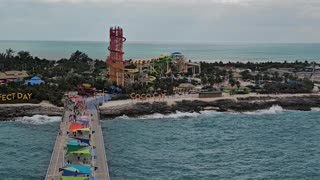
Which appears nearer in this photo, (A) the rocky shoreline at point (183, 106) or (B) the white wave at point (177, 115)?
(A) the rocky shoreline at point (183, 106)

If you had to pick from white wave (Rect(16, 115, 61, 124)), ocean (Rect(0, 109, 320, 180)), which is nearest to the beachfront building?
white wave (Rect(16, 115, 61, 124))

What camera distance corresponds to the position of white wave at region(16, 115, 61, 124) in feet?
196

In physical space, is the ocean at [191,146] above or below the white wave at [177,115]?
below

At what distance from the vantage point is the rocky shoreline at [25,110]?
6191 cm

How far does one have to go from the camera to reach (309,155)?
47.4 metres

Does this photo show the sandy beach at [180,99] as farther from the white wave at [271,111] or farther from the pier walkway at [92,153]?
the pier walkway at [92,153]

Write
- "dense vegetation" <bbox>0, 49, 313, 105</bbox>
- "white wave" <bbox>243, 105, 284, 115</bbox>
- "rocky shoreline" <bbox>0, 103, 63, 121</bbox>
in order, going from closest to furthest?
"rocky shoreline" <bbox>0, 103, 63, 121</bbox>, "white wave" <bbox>243, 105, 284, 115</bbox>, "dense vegetation" <bbox>0, 49, 313, 105</bbox>

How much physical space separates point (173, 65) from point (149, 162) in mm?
55503

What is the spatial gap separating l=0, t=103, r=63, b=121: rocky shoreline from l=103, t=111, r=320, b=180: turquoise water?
7.64 m

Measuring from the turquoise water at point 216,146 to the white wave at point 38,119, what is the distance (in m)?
6.37

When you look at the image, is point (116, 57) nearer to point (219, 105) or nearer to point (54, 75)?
point (54, 75)

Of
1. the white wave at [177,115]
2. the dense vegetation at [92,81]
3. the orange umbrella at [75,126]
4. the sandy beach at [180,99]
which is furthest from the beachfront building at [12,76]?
the orange umbrella at [75,126]

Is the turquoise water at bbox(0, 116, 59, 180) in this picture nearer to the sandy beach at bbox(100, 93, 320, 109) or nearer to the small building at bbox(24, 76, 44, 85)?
the sandy beach at bbox(100, 93, 320, 109)

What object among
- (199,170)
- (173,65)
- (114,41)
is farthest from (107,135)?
(173,65)
